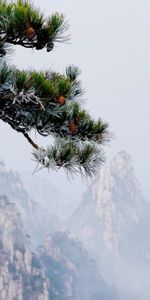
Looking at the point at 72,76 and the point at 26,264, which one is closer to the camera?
the point at 72,76

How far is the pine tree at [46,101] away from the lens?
489 centimetres

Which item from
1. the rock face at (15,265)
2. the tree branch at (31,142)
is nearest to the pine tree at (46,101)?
the tree branch at (31,142)

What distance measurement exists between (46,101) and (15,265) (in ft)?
533

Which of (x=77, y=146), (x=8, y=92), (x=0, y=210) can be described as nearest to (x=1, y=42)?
(x=8, y=92)

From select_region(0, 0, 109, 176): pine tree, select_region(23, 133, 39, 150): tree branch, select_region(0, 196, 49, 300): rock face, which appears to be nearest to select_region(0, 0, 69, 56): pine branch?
select_region(0, 0, 109, 176): pine tree

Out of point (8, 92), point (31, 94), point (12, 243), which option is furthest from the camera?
point (12, 243)

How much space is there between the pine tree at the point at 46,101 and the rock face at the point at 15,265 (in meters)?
145

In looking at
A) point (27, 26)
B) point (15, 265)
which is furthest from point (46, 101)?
point (15, 265)

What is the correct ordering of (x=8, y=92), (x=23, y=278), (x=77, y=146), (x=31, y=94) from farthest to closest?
(x=23, y=278)
(x=77, y=146)
(x=8, y=92)
(x=31, y=94)

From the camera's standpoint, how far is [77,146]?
5922 mm

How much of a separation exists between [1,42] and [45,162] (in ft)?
4.64

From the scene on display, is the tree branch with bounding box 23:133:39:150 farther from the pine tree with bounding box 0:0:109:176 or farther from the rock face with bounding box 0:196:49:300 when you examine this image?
the rock face with bounding box 0:196:49:300

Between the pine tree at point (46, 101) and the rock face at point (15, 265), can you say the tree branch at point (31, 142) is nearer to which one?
the pine tree at point (46, 101)

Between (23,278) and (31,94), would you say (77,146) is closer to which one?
(31,94)
